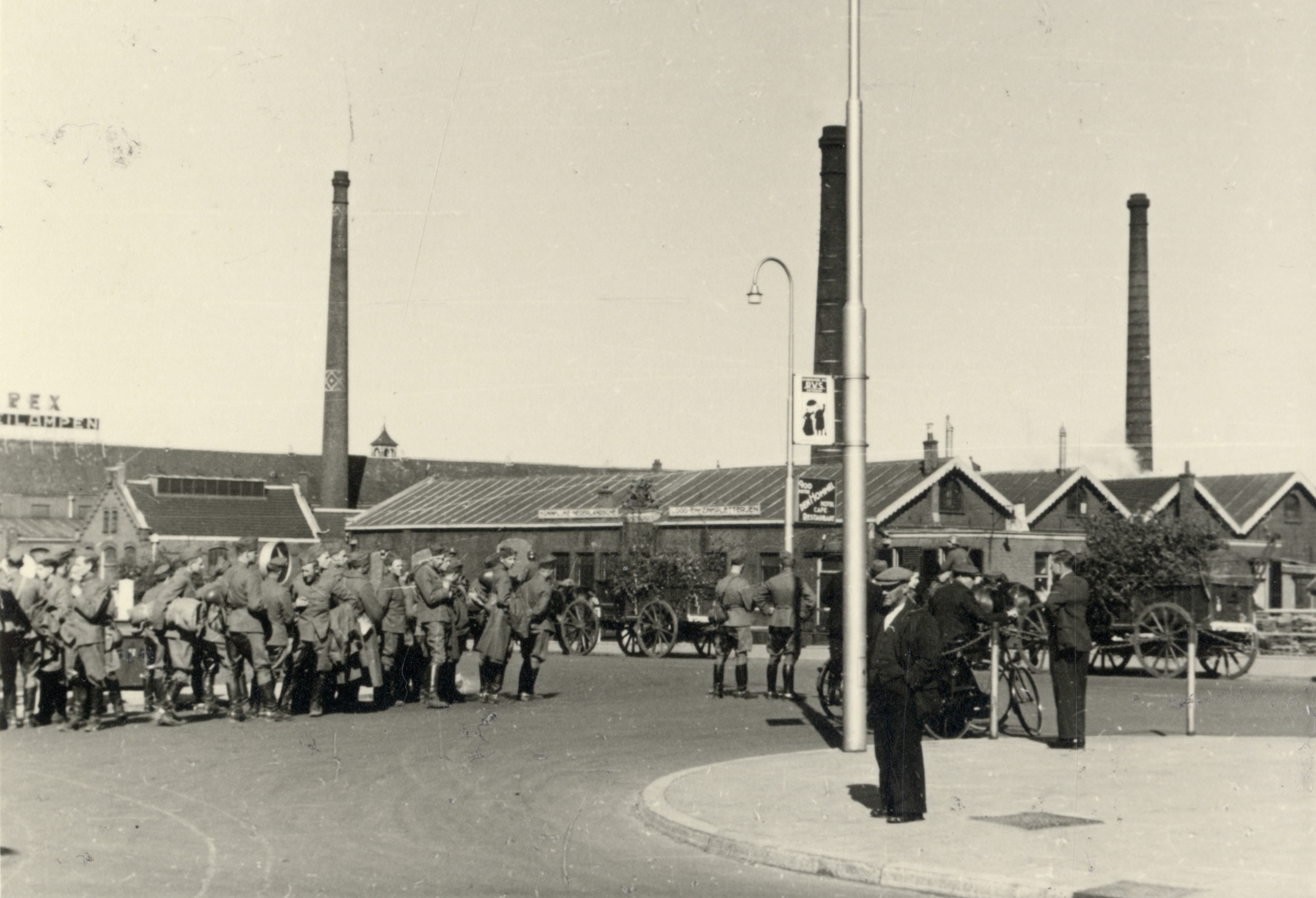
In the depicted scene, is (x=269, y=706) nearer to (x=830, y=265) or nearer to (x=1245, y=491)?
(x=830, y=265)

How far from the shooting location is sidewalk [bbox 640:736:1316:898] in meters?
7.42

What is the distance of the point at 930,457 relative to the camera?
46188mm

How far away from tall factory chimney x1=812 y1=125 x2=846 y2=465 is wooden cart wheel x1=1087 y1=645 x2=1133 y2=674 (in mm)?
23006

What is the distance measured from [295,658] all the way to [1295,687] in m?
13.7

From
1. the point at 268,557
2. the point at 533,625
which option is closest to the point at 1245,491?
the point at 533,625

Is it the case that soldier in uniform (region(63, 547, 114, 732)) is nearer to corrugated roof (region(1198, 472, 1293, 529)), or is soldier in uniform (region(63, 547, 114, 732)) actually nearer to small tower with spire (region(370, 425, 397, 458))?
corrugated roof (region(1198, 472, 1293, 529))

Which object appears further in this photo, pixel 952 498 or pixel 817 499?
pixel 952 498

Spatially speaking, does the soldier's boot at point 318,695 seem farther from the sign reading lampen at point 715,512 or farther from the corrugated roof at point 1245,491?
the corrugated roof at point 1245,491

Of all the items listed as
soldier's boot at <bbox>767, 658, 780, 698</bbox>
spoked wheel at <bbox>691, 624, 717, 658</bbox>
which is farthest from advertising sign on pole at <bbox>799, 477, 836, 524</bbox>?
soldier's boot at <bbox>767, 658, 780, 698</bbox>

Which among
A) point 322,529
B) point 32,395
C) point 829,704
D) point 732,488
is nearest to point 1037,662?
point 829,704

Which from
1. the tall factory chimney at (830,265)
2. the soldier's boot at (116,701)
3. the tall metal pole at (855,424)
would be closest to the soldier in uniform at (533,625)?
the soldier's boot at (116,701)

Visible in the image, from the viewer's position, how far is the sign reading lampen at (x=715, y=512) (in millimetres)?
44781

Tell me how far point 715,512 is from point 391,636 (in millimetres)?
→ 29375

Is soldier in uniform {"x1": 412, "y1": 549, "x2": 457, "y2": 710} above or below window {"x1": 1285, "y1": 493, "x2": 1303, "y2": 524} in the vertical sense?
below
